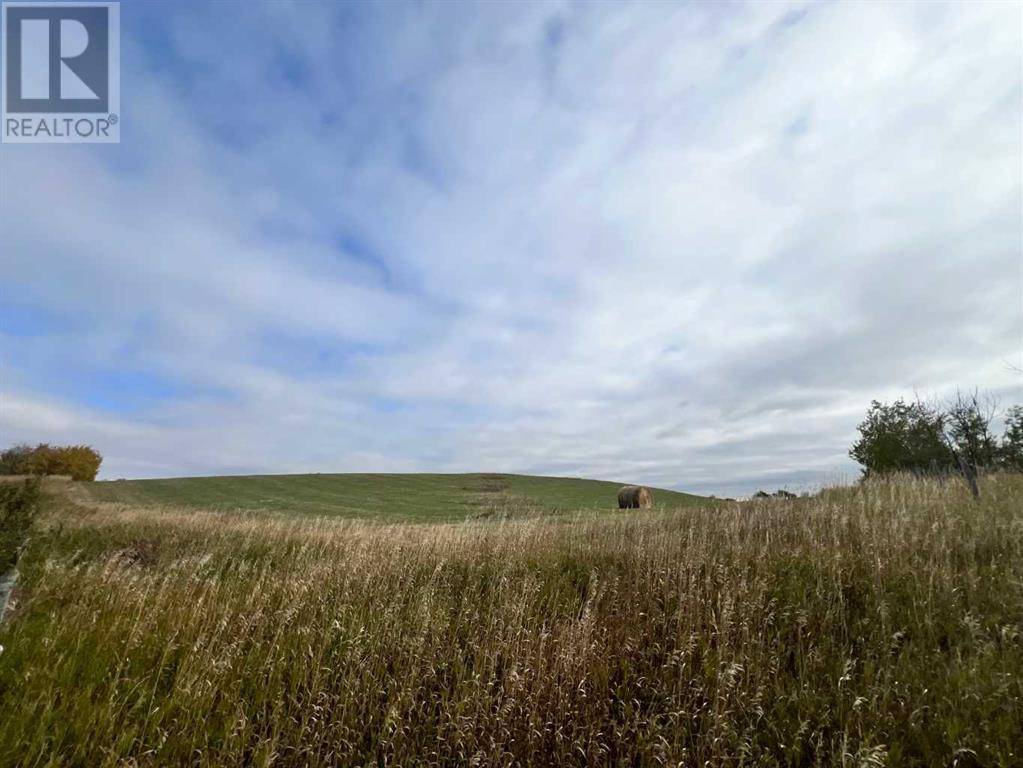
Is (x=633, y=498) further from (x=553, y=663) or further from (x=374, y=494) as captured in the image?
(x=553, y=663)

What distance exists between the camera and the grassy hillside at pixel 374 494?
31.5 metres

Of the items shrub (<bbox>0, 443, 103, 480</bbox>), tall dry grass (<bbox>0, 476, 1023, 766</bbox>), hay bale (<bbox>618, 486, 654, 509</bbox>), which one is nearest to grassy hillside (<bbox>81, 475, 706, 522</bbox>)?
hay bale (<bbox>618, 486, 654, 509</bbox>)

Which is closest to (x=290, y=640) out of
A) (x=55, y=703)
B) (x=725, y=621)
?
(x=55, y=703)

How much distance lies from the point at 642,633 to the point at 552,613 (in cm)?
141

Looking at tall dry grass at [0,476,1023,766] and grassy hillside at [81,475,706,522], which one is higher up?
tall dry grass at [0,476,1023,766]

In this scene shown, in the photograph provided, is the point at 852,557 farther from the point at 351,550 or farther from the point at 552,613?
the point at 351,550

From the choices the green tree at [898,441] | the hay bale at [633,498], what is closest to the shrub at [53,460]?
the hay bale at [633,498]

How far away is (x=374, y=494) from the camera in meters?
40.2

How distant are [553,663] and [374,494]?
37572mm

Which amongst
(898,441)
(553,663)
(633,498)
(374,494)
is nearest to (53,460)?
(374,494)

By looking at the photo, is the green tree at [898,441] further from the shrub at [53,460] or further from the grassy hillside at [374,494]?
the shrub at [53,460]

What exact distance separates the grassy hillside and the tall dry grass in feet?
69.2

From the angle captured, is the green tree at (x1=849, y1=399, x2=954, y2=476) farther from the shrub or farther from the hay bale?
the shrub

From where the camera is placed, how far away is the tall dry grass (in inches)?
154
